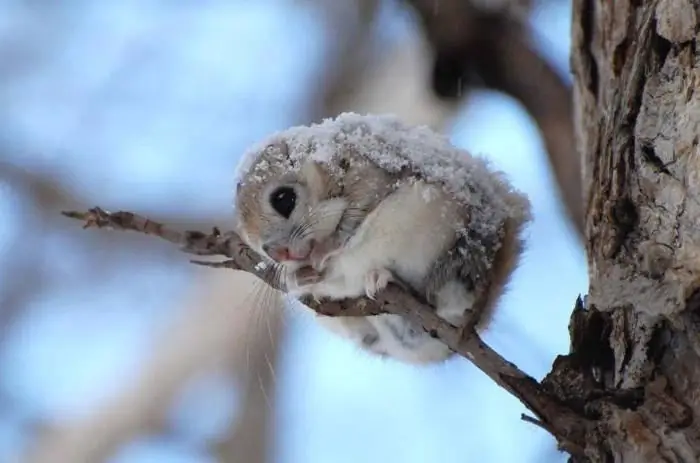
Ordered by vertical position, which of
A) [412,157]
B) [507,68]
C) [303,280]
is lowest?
[303,280]

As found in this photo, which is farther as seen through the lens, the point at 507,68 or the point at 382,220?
the point at 507,68

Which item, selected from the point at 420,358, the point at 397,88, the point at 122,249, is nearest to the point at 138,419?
the point at 122,249

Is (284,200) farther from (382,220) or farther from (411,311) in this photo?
(411,311)

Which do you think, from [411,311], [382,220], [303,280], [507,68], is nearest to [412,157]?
[382,220]

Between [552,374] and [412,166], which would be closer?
[552,374]

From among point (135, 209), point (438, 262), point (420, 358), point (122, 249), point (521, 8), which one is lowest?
point (122, 249)

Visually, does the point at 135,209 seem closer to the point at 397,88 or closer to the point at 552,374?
the point at 397,88

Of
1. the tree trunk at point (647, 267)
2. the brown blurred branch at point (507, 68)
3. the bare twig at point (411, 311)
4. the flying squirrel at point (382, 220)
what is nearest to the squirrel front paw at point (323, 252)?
the flying squirrel at point (382, 220)
